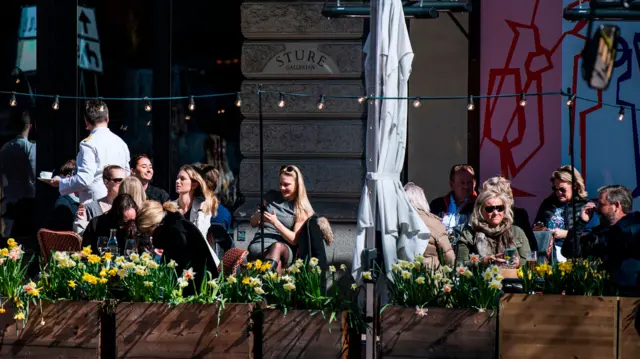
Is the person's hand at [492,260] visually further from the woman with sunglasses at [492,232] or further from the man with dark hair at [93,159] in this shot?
the man with dark hair at [93,159]

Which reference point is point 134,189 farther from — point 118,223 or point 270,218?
point 270,218

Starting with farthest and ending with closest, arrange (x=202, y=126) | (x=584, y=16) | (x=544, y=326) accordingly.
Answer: (x=202, y=126) → (x=584, y=16) → (x=544, y=326)

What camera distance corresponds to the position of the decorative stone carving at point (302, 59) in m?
11.2

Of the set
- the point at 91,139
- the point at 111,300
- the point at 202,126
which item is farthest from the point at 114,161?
the point at 111,300

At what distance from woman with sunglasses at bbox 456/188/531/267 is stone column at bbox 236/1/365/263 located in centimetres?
271

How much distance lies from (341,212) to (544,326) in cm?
480

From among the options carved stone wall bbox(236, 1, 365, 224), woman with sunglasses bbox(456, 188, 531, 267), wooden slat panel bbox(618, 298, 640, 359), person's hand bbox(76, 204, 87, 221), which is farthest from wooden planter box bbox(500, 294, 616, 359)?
carved stone wall bbox(236, 1, 365, 224)

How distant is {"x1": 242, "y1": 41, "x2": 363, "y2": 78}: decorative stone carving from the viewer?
1118 cm

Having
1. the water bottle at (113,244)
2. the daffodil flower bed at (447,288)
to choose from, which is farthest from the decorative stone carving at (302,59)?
the daffodil flower bed at (447,288)

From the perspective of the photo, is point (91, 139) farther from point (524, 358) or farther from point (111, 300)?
point (524, 358)

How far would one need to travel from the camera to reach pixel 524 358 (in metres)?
6.46

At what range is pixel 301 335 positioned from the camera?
21.4 ft

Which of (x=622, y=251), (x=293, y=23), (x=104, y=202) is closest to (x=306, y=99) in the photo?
(x=293, y=23)

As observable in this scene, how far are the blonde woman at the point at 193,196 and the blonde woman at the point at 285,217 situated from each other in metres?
0.56
